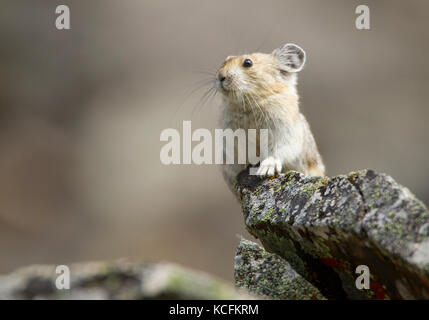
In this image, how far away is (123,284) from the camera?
3.91 metres

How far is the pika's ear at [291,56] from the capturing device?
9.27 m

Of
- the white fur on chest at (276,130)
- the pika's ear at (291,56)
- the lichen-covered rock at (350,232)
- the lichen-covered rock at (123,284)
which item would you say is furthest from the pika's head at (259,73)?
the lichen-covered rock at (123,284)

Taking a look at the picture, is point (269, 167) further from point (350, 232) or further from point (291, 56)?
point (350, 232)

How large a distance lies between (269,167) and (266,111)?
Result: 1.34 metres

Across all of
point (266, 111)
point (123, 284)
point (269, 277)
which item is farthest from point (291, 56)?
point (123, 284)

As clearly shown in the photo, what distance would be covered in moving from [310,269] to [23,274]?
2.30 meters

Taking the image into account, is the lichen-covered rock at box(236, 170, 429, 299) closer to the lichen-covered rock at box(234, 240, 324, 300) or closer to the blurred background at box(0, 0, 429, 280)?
the lichen-covered rock at box(234, 240, 324, 300)

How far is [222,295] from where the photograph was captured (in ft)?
13.0

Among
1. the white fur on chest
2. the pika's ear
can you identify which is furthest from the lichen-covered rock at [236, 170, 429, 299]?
the pika's ear

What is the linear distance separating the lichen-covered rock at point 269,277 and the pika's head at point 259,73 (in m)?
3.03

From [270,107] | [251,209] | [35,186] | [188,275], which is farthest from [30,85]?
[188,275]

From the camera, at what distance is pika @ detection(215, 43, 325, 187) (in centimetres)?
807

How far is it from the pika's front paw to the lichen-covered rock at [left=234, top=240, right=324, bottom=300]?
4.28ft

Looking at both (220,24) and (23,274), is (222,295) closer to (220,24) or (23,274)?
(23,274)
